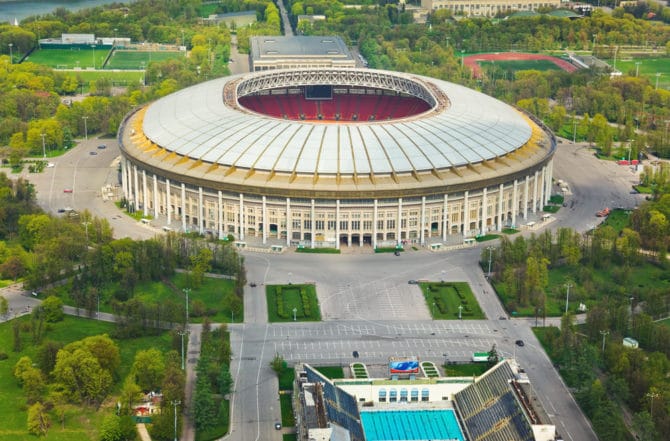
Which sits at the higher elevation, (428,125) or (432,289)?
(428,125)

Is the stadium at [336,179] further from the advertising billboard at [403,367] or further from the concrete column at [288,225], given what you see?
the advertising billboard at [403,367]

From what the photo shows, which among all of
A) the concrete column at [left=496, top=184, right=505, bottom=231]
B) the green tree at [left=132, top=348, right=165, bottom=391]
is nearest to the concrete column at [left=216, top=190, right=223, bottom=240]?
the concrete column at [left=496, top=184, right=505, bottom=231]

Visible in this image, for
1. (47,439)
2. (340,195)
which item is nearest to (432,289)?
(340,195)

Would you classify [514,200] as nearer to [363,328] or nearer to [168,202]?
[363,328]

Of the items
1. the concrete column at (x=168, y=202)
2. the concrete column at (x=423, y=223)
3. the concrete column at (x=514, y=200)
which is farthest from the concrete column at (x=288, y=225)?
the concrete column at (x=514, y=200)

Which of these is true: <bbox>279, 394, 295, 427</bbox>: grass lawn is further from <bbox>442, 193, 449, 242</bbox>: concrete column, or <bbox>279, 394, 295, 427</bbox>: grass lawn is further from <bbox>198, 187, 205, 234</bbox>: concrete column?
<bbox>442, 193, 449, 242</bbox>: concrete column

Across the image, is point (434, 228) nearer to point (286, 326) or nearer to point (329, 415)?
point (286, 326)
